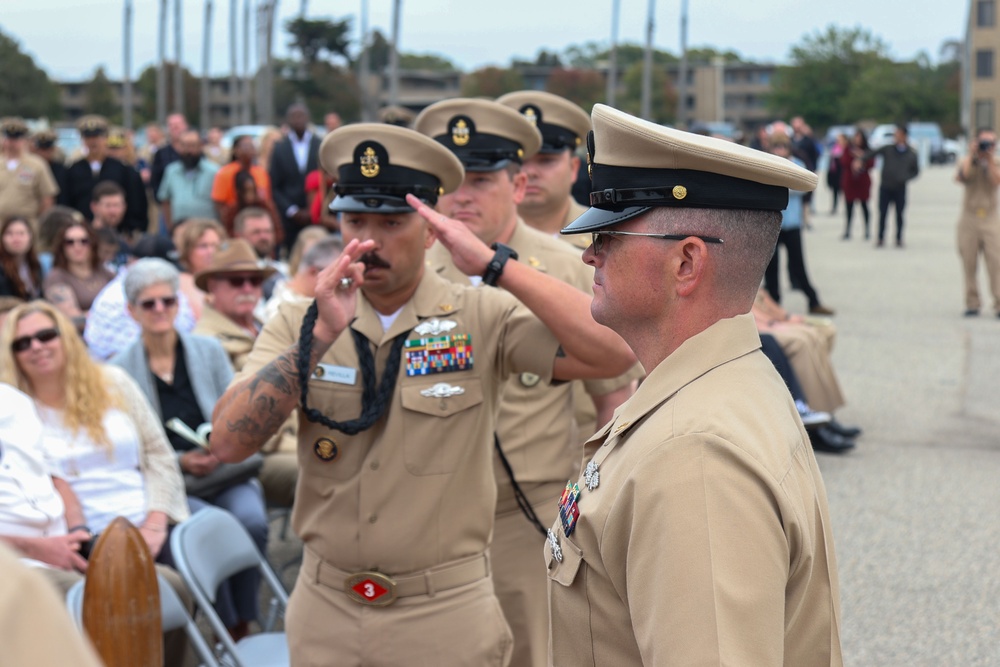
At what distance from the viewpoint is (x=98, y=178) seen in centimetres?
1266

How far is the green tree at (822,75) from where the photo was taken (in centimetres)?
9600

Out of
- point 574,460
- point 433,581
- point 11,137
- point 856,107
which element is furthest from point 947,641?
point 856,107

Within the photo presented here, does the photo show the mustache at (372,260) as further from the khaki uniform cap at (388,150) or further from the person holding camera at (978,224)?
the person holding camera at (978,224)

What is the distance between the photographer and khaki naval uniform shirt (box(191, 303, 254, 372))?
6535 millimetres

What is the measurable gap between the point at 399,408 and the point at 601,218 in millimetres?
1259

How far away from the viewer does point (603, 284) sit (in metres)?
1.95

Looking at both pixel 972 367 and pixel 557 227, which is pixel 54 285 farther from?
pixel 972 367

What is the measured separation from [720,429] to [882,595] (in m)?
4.39

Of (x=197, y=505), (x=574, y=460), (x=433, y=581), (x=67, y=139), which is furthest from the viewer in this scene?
(x=67, y=139)

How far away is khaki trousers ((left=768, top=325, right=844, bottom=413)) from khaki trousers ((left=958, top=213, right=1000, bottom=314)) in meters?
5.74

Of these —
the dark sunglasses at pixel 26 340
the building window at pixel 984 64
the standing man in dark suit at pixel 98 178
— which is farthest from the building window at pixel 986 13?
the dark sunglasses at pixel 26 340

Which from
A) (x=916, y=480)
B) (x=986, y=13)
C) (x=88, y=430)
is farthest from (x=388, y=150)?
(x=986, y=13)

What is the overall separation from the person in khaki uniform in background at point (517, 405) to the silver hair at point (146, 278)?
2.33 meters

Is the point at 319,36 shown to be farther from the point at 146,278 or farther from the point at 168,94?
the point at 146,278
